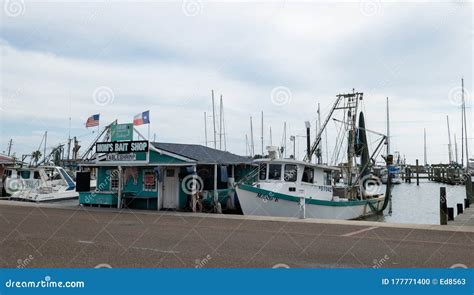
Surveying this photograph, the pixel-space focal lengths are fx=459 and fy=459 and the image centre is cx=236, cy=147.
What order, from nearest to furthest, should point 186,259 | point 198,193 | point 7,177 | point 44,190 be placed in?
point 186,259, point 198,193, point 44,190, point 7,177

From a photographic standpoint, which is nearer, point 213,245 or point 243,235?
point 213,245

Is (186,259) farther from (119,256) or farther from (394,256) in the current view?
(394,256)

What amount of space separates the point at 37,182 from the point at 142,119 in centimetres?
1520

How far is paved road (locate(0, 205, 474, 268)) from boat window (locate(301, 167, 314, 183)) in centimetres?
650

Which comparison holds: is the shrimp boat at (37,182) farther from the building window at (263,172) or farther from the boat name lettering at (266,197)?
the boat name lettering at (266,197)

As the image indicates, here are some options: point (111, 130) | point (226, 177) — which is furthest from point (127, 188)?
point (226, 177)

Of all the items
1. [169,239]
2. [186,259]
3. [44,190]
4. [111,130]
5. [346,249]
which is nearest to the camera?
[186,259]

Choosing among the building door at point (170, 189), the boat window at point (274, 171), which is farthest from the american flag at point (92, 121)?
the boat window at point (274, 171)

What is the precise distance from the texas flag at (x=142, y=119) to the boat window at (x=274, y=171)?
6943 mm

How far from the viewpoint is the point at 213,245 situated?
39.0ft

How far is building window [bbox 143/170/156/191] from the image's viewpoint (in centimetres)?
2508

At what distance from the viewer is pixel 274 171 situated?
23969mm

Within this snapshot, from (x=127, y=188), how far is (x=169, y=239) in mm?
13507

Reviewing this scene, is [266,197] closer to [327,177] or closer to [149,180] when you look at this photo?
[327,177]
